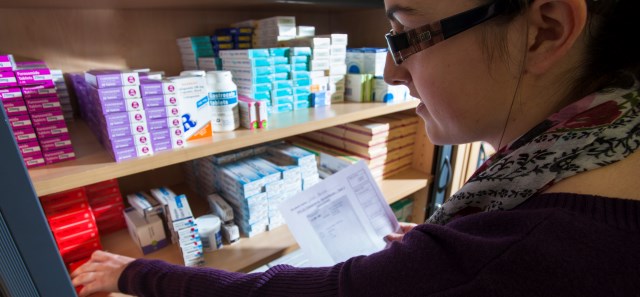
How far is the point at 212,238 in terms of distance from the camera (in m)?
0.93

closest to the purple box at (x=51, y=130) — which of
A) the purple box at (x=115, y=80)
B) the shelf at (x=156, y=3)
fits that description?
the purple box at (x=115, y=80)

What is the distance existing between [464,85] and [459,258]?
245 mm

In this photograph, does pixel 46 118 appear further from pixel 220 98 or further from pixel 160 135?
pixel 220 98

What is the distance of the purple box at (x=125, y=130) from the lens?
621 mm

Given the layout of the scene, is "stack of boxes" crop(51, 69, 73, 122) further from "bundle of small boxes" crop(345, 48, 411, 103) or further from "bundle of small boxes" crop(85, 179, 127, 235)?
"bundle of small boxes" crop(345, 48, 411, 103)

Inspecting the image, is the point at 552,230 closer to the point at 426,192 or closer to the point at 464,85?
the point at 464,85

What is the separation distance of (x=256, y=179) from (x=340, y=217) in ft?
0.85

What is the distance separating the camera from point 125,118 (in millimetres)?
630

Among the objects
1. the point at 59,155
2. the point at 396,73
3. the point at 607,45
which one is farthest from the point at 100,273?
the point at 607,45

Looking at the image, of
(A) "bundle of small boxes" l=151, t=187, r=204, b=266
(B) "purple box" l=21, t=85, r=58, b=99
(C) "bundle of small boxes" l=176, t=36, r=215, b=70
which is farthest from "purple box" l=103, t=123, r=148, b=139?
(C) "bundle of small boxes" l=176, t=36, r=215, b=70

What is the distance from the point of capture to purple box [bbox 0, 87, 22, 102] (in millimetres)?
559

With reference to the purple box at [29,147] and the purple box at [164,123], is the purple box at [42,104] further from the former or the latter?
the purple box at [164,123]

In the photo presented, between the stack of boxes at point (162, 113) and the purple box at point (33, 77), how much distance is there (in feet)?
0.49

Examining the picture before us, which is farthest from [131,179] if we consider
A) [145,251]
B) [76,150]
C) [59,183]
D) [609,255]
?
[609,255]
